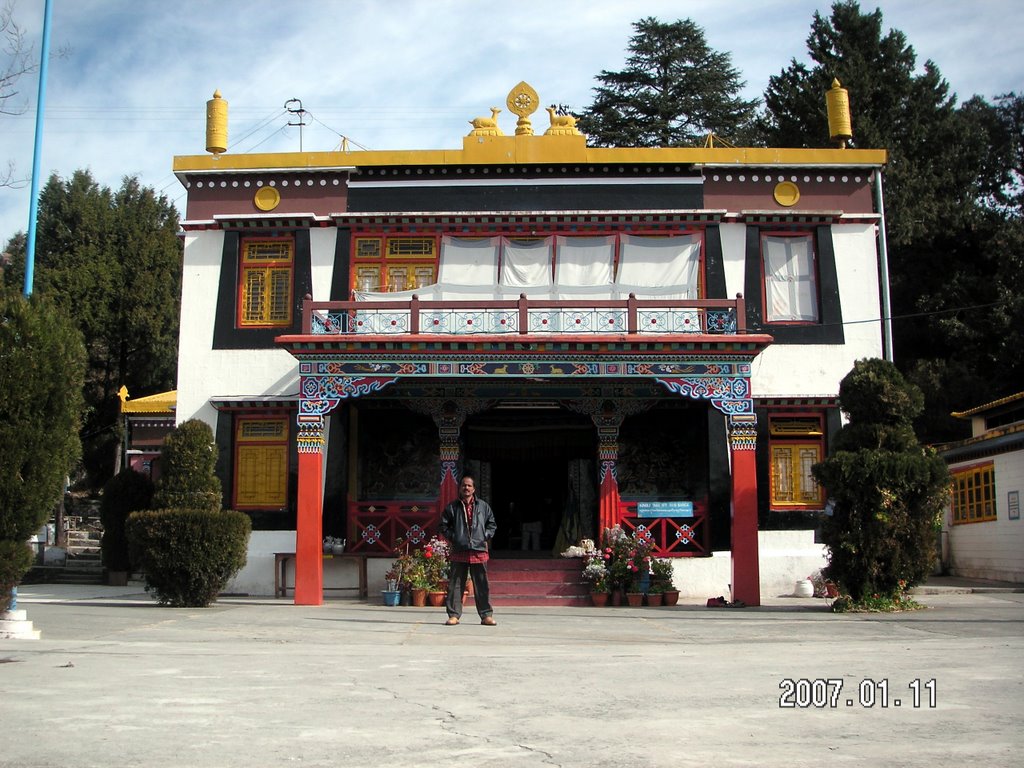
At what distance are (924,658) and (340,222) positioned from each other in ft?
48.1

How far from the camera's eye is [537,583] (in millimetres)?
18344

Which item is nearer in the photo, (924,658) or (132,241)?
(924,658)

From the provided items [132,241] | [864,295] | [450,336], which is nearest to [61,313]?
[450,336]

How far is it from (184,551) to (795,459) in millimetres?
11135

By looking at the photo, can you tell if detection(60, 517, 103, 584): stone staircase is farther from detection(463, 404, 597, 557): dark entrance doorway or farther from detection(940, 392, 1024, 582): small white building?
detection(940, 392, 1024, 582): small white building

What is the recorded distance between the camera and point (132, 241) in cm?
3888

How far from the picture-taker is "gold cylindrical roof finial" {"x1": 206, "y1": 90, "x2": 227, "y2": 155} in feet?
72.3

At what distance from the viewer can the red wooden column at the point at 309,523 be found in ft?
57.7

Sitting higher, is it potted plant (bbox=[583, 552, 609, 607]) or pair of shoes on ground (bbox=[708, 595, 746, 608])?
potted plant (bbox=[583, 552, 609, 607])

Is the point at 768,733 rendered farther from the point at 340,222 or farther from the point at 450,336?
the point at 340,222

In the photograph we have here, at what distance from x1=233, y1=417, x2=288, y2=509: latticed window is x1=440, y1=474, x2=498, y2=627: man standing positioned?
303 inches

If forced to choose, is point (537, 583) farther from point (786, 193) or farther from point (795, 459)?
point (786, 193)
